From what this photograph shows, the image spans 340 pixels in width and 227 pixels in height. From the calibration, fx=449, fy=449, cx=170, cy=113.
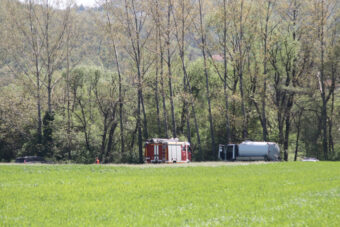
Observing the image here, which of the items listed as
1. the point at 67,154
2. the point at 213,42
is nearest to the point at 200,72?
the point at 213,42

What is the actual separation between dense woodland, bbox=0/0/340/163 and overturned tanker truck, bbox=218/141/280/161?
2141 mm

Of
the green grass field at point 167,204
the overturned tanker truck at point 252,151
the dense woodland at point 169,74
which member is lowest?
the green grass field at point 167,204

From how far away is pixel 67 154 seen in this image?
202 ft

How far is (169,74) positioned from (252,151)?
1401 cm

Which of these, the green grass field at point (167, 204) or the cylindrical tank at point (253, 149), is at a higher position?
the cylindrical tank at point (253, 149)

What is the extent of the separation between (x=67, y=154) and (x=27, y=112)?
825 cm

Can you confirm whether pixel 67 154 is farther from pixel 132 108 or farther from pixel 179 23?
pixel 179 23

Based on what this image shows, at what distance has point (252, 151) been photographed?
5444 centimetres

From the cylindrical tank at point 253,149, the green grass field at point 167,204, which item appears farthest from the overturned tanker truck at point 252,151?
the green grass field at point 167,204

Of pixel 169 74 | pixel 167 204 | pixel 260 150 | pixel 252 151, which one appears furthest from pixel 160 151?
pixel 167 204

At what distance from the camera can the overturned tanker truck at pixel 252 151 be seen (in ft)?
176

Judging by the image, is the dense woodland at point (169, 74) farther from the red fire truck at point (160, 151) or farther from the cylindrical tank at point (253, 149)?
the red fire truck at point (160, 151)

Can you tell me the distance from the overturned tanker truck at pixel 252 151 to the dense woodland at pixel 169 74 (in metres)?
2.14

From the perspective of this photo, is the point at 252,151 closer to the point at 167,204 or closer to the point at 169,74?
the point at 169,74
